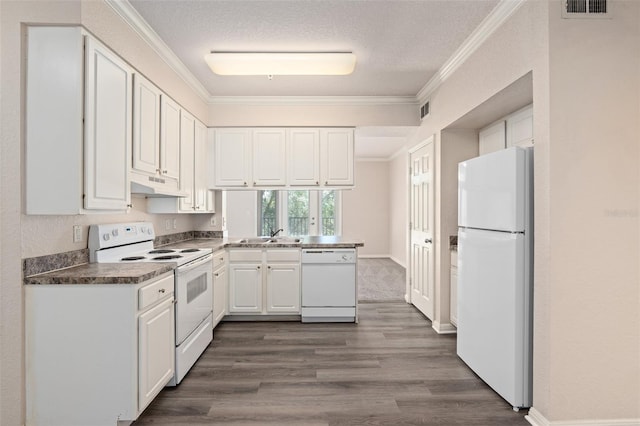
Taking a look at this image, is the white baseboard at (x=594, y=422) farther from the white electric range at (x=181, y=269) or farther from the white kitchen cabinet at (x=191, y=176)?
the white kitchen cabinet at (x=191, y=176)

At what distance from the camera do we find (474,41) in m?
2.85

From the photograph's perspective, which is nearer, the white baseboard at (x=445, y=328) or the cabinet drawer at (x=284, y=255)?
the white baseboard at (x=445, y=328)

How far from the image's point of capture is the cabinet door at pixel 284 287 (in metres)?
3.95

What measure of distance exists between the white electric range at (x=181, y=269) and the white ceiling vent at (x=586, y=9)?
2864 mm

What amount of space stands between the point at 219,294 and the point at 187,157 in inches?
57.1

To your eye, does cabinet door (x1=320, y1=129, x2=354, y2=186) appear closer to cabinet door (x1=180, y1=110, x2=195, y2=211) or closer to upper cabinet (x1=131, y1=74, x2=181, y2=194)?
cabinet door (x1=180, y1=110, x2=195, y2=211)

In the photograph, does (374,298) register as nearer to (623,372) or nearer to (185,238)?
(185,238)

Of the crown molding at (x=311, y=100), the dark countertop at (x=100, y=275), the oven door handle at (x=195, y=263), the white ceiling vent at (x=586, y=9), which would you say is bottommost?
the oven door handle at (x=195, y=263)

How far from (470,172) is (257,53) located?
6.60ft

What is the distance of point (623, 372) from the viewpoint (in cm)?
199

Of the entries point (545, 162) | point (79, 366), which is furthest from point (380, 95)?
point (79, 366)

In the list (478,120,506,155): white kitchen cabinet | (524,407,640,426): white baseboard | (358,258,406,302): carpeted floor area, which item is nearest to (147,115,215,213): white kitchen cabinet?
(358,258,406,302): carpeted floor area

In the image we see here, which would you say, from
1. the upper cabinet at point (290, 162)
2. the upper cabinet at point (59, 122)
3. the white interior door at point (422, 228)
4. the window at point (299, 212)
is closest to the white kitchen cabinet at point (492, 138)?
the white interior door at point (422, 228)

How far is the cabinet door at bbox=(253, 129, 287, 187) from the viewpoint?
168 inches
